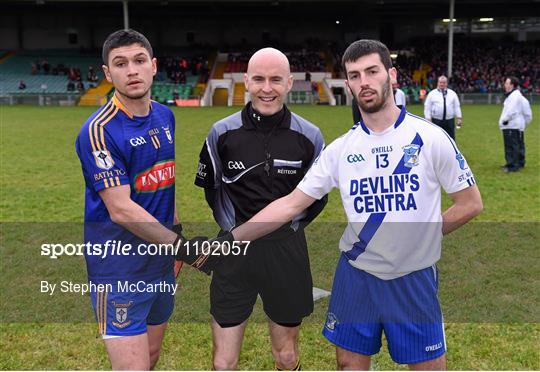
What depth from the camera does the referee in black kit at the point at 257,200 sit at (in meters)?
3.34

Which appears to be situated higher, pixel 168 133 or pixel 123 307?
pixel 168 133

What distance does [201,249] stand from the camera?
3.06 m

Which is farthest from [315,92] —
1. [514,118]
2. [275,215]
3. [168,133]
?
[275,215]

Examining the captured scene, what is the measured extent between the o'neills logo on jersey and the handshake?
32 cm

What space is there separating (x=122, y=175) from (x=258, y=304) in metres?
2.89

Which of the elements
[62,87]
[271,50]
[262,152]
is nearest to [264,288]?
[262,152]

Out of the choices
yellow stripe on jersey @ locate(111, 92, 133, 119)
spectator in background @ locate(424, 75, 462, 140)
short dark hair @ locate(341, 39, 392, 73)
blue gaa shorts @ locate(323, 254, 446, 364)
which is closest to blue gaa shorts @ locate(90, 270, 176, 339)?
yellow stripe on jersey @ locate(111, 92, 133, 119)

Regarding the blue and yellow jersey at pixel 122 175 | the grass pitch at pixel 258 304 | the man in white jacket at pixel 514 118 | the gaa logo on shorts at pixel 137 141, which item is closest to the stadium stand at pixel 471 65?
the man in white jacket at pixel 514 118

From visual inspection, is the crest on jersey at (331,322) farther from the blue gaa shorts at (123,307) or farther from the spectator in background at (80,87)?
the spectator in background at (80,87)

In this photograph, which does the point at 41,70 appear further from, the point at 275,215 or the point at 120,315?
the point at 275,215

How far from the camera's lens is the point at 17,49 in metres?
48.9

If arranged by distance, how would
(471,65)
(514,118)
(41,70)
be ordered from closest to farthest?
(514,118), (41,70), (471,65)

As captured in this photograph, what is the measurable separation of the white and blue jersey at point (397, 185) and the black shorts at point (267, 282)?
715mm

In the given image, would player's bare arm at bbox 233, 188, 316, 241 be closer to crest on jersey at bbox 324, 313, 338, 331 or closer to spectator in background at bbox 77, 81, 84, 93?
crest on jersey at bbox 324, 313, 338, 331
